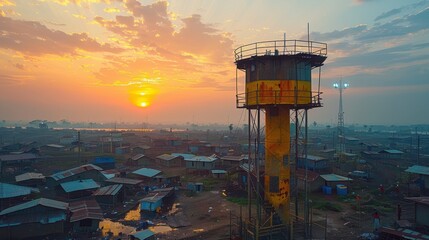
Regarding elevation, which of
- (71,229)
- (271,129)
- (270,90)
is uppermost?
(270,90)

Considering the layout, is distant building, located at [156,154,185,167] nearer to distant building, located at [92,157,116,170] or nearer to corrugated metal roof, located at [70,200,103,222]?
distant building, located at [92,157,116,170]

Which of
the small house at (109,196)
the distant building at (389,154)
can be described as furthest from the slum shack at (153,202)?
the distant building at (389,154)

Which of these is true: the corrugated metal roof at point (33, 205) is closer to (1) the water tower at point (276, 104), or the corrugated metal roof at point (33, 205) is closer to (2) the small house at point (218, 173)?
(1) the water tower at point (276, 104)

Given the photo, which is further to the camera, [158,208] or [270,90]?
[158,208]

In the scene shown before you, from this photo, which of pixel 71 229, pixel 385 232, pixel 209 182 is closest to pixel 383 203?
pixel 385 232

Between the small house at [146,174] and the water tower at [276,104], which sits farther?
the small house at [146,174]

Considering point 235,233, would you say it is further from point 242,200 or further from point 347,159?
point 347,159

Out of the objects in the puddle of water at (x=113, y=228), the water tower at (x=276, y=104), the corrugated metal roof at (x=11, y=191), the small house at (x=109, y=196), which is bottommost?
the puddle of water at (x=113, y=228)
